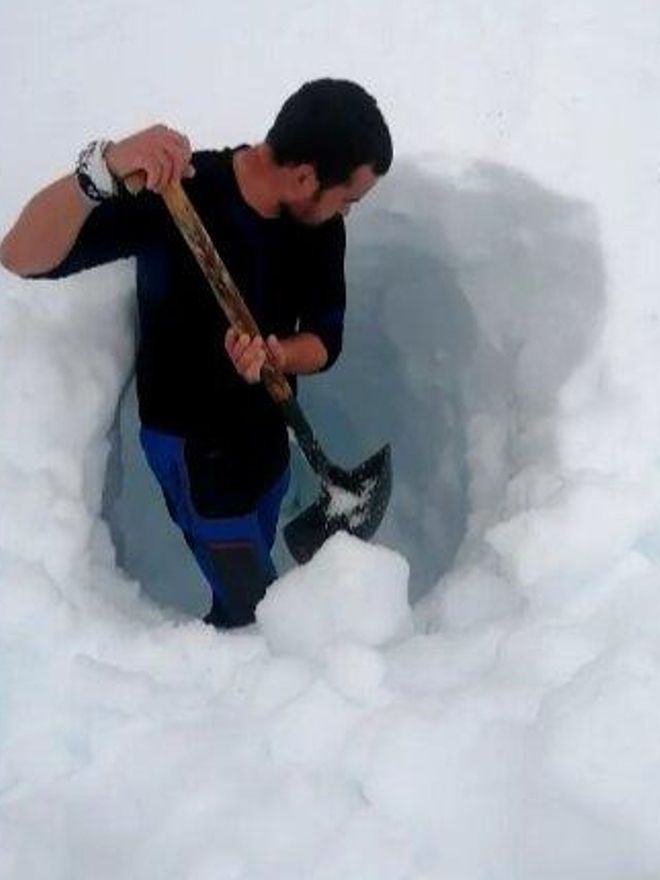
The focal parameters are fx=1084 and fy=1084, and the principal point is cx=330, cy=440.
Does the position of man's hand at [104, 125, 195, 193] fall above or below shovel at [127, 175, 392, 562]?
above

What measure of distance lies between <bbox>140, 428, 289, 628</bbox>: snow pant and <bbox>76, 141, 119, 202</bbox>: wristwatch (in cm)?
64

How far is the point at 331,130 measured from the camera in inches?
67.8

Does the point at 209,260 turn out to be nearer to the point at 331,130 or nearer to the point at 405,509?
the point at 331,130

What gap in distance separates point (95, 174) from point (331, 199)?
395 mm

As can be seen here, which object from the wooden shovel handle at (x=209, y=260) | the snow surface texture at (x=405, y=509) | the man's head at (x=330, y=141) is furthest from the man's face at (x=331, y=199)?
the snow surface texture at (x=405, y=509)

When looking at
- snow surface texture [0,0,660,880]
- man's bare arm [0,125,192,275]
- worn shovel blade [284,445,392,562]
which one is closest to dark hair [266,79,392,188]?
man's bare arm [0,125,192,275]

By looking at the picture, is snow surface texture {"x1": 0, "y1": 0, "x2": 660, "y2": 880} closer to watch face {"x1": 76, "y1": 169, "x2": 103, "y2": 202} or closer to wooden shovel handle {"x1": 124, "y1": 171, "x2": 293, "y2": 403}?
wooden shovel handle {"x1": 124, "y1": 171, "x2": 293, "y2": 403}

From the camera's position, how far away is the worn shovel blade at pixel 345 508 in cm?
248

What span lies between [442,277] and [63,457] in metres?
1.10

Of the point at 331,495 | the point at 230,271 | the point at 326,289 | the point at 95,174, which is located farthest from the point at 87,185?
the point at 331,495

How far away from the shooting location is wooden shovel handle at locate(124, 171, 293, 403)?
67.6 inches

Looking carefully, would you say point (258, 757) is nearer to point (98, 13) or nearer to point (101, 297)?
point (101, 297)

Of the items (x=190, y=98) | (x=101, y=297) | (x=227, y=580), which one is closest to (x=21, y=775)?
(x=227, y=580)

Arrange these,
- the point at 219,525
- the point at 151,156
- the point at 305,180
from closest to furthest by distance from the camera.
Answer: the point at 151,156 → the point at 305,180 → the point at 219,525
